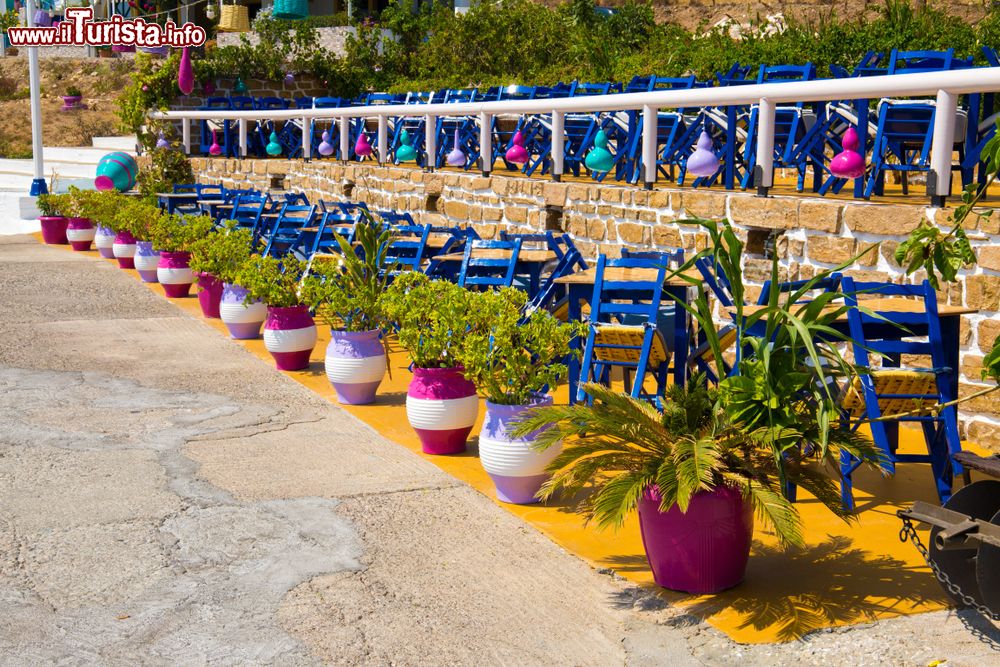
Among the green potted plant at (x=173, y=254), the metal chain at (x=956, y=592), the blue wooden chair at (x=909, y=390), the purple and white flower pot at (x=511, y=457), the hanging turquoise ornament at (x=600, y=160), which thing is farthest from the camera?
the green potted plant at (x=173, y=254)

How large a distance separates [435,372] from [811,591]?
2.43m

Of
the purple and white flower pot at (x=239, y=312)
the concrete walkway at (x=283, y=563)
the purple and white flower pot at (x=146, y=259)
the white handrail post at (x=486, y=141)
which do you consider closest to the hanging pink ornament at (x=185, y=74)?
the purple and white flower pot at (x=146, y=259)

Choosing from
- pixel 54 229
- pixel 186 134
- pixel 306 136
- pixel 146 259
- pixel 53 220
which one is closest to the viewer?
pixel 146 259

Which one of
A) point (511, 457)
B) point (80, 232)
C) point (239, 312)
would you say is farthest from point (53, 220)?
point (511, 457)

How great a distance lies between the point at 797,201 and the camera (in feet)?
22.5

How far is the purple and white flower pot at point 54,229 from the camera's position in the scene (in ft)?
56.0

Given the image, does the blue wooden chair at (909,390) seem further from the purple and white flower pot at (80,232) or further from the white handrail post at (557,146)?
the purple and white flower pot at (80,232)

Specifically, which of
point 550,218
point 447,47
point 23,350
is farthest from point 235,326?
point 447,47

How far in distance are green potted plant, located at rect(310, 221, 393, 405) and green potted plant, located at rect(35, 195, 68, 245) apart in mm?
10980

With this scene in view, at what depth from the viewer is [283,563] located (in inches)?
182

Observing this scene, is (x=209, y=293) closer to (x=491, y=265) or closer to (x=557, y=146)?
(x=557, y=146)

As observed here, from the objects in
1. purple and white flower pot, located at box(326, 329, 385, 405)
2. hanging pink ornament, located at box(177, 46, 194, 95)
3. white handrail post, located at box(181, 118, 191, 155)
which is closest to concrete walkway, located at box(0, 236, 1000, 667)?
purple and white flower pot, located at box(326, 329, 385, 405)

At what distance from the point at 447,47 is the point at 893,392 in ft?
70.5

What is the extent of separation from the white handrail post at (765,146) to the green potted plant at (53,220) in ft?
41.7
